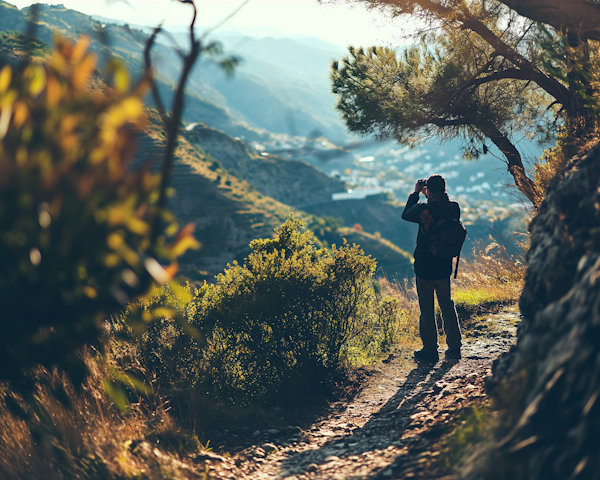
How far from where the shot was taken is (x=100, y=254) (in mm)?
1552

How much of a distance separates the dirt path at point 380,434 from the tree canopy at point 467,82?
2457 mm

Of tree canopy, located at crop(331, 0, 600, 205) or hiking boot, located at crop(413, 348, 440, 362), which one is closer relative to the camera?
hiking boot, located at crop(413, 348, 440, 362)

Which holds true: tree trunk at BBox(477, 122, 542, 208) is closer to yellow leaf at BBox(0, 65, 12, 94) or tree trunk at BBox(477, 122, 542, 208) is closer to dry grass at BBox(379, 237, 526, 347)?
dry grass at BBox(379, 237, 526, 347)

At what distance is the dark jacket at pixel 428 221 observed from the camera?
435 cm

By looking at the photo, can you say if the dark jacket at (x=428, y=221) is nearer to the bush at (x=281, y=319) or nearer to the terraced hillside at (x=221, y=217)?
the bush at (x=281, y=319)

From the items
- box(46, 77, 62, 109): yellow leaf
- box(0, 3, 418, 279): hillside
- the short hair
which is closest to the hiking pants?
the short hair

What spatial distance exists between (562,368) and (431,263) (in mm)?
2712

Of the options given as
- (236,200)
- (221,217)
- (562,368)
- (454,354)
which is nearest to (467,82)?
(454,354)

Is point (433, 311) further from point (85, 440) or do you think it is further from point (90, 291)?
point (90, 291)

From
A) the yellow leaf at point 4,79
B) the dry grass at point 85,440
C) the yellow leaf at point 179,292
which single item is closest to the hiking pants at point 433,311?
the yellow leaf at point 179,292

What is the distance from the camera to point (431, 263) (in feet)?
14.6

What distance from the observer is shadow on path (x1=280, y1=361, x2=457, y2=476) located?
3.08 metres

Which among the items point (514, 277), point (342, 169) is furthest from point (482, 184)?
point (514, 277)

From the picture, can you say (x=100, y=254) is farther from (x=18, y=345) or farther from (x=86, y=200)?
(x=18, y=345)
